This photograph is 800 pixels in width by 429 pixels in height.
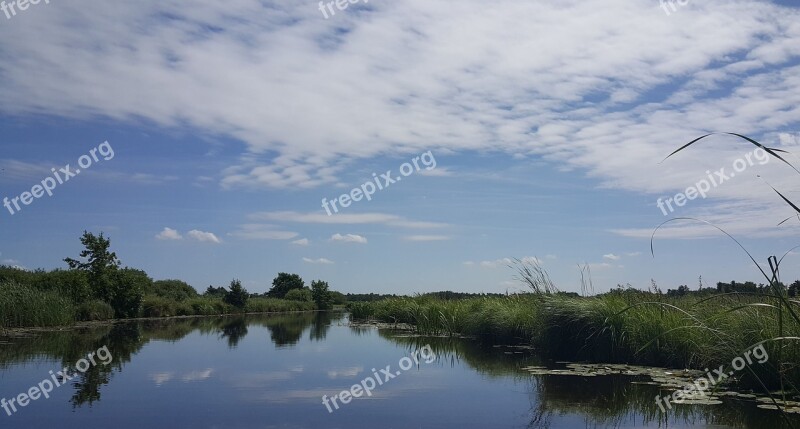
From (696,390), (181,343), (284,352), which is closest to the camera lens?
(696,390)

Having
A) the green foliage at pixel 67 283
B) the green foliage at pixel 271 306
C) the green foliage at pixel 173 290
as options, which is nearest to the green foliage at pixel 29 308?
the green foliage at pixel 67 283

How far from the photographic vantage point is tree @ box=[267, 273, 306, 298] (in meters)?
73.1

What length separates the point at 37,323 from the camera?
25.3 meters

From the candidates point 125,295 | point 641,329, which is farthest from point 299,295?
point 641,329

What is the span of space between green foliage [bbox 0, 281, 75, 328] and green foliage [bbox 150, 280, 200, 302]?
741 inches

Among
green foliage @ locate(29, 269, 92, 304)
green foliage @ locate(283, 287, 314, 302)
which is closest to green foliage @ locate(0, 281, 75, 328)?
green foliage @ locate(29, 269, 92, 304)

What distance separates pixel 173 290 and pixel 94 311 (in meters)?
21.6

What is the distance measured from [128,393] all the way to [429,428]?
208 inches

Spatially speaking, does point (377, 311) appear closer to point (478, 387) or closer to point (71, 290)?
point (71, 290)

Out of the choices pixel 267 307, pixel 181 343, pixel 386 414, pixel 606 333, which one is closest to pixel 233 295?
pixel 267 307
